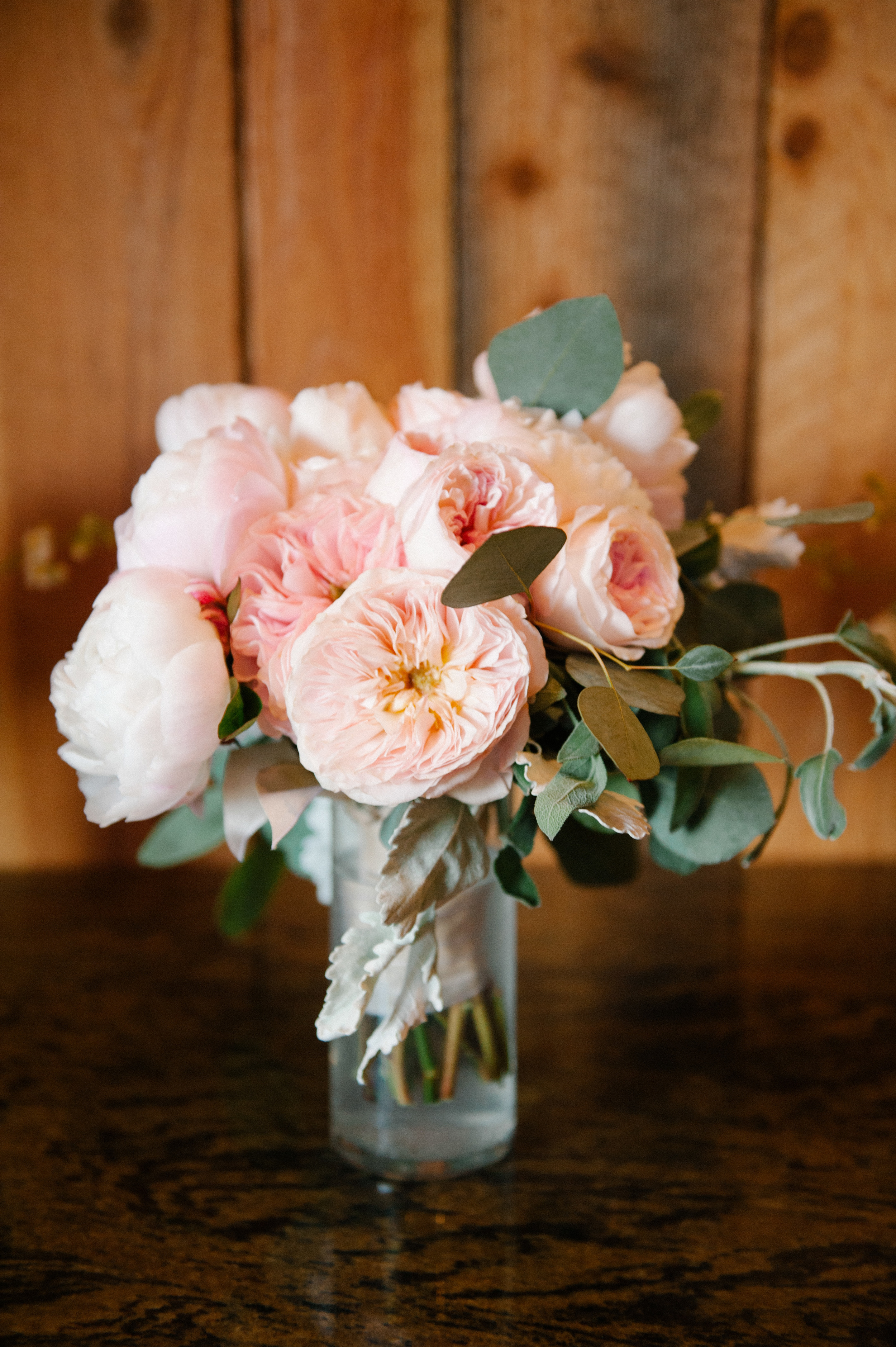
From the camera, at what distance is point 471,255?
961 millimetres

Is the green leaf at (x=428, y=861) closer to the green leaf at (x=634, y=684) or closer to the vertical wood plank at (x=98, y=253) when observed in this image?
the green leaf at (x=634, y=684)

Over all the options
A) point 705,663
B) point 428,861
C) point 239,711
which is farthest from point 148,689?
point 705,663

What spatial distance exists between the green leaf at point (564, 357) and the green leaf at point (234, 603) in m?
0.20

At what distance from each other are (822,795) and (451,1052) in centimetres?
27

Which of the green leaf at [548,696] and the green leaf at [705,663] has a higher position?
the green leaf at [705,663]

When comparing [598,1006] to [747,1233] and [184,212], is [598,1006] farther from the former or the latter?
[184,212]

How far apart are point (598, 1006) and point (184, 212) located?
31.3 inches

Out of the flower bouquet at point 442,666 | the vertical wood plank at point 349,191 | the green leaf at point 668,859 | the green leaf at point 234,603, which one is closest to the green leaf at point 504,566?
the flower bouquet at point 442,666

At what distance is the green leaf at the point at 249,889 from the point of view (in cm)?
76

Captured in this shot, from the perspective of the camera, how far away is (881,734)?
55 cm

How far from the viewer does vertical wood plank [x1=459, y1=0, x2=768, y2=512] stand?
36.4 inches

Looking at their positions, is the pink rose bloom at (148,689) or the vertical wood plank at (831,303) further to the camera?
the vertical wood plank at (831,303)

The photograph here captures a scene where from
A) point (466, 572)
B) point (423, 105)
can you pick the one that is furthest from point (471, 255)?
point (466, 572)

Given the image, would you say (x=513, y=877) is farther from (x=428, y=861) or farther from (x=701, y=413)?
(x=701, y=413)
